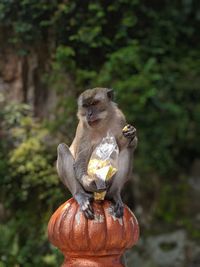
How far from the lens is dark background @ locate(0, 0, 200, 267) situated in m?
5.82

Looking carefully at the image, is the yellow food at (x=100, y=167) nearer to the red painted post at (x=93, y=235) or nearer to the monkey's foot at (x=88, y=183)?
the monkey's foot at (x=88, y=183)

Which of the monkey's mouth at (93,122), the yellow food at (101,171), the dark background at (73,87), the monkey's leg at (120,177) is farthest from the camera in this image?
the dark background at (73,87)

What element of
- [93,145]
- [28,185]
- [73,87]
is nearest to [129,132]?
[93,145]

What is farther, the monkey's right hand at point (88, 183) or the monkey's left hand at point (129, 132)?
the monkey's left hand at point (129, 132)

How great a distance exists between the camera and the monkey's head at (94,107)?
3.22 meters

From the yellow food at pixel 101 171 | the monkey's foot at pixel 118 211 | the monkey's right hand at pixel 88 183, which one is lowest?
the monkey's foot at pixel 118 211

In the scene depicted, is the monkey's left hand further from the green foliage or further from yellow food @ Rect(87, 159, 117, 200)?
the green foliage

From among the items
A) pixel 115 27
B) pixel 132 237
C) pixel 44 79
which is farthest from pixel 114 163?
pixel 115 27

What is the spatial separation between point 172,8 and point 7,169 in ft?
9.99

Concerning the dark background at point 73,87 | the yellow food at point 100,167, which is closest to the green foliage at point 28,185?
the dark background at point 73,87

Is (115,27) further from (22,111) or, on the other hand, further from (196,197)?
(196,197)

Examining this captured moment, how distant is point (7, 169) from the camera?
578 centimetres

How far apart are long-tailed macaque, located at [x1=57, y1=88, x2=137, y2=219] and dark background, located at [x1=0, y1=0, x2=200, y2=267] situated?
222 centimetres

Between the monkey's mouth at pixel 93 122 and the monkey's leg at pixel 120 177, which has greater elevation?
the monkey's mouth at pixel 93 122
